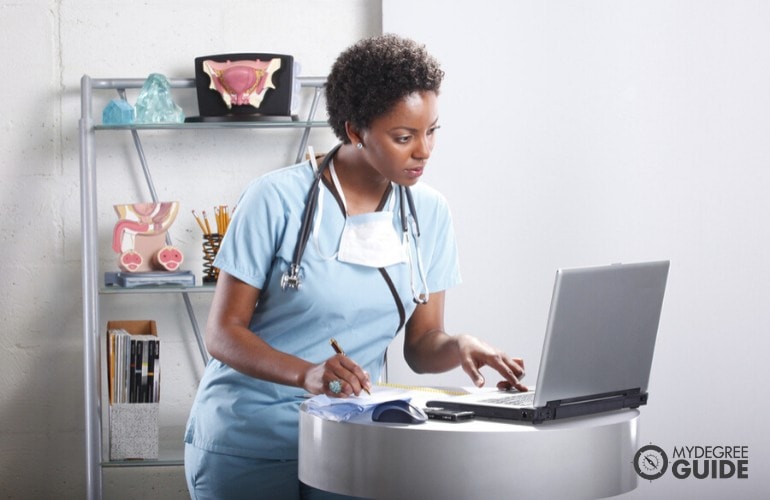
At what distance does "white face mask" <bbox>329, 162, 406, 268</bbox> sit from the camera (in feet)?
6.07

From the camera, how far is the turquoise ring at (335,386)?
1549 mm

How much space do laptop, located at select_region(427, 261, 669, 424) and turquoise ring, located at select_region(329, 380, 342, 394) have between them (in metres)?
0.13

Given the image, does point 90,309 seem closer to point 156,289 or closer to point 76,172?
point 156,289

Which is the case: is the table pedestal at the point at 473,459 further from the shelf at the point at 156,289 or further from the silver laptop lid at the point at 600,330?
the shelf at the point at 156,289

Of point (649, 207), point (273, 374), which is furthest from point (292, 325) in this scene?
point (649, 207)

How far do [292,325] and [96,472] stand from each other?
1.42 metres

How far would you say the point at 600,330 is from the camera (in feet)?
4.71

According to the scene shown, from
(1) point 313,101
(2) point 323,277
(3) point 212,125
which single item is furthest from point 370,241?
(1) point 313,101

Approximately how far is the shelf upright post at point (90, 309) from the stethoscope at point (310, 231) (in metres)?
1.25

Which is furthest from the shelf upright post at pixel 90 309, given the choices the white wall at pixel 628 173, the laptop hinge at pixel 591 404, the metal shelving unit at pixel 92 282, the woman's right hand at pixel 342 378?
the laptop hinge at pixel 591 404

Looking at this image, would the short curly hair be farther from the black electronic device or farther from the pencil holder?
the pencil holder

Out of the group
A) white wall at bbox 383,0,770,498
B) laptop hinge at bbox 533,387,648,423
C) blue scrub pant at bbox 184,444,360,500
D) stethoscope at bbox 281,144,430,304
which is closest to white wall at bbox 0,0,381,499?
white wall at bbox 383,0,770,498

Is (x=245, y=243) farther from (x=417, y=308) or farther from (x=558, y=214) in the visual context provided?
(x=558, y=214)

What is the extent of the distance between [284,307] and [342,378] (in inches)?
12.9
